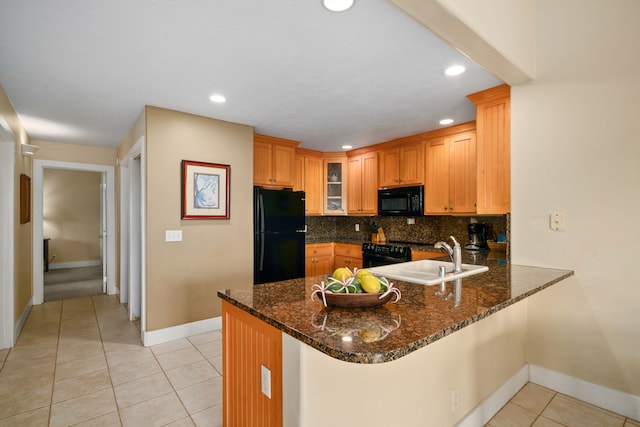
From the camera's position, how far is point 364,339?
989mm

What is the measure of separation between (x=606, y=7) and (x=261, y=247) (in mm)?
3456

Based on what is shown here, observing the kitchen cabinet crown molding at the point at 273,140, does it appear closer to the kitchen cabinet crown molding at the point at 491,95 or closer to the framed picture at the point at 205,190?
the framed picture at the point at 205,190

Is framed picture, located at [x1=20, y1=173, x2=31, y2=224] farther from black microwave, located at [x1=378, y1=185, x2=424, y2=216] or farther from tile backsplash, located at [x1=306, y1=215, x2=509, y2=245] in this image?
black microwave, located at [x1=378, y1=185, x2=424, y2=216]

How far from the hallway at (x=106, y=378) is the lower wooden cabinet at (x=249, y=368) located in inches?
22.7

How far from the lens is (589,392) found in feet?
6.81

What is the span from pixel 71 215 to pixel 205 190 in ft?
19.6

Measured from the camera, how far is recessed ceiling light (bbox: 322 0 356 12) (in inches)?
60.4

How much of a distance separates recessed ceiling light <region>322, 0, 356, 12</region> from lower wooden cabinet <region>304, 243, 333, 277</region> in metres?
3.51

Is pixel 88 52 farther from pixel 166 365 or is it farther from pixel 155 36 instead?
pixel 166 365

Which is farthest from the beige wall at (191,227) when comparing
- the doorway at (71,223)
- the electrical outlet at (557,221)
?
the doorway at (71,223)

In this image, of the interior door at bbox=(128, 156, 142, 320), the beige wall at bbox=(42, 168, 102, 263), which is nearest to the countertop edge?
the interior door at bbox=(128, 156, 142, 320)

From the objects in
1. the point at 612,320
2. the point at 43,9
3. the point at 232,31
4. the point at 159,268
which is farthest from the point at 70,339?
the point at 612,320

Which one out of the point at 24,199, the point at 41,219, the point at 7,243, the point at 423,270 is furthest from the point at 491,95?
the point at 41,219

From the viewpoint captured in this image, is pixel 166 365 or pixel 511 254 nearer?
pixel 511 254
